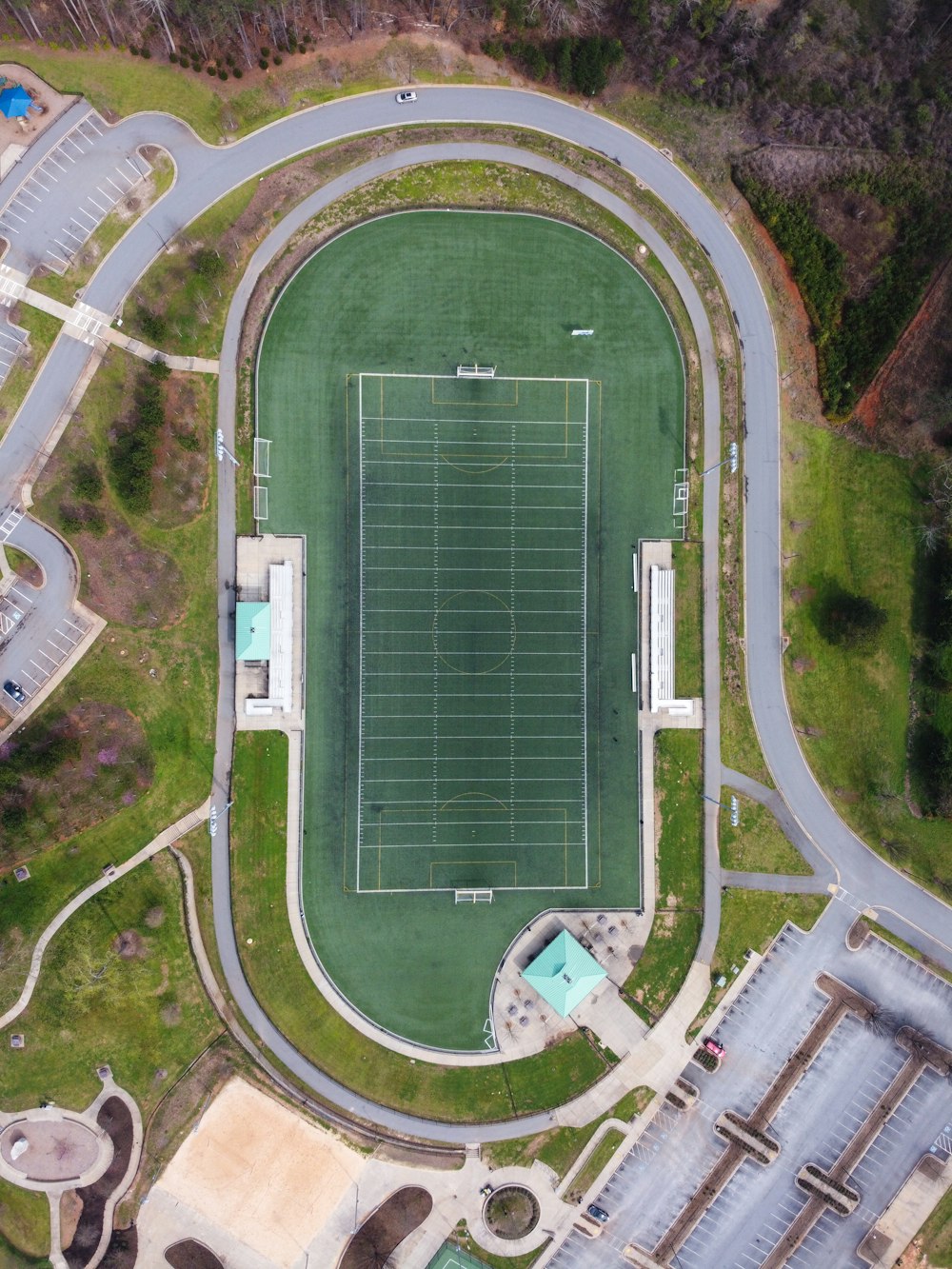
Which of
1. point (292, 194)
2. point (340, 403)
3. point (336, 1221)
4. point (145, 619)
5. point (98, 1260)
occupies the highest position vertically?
point (292, 194)

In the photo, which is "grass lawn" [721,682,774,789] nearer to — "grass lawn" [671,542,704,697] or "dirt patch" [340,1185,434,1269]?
"grass lawn" [671,542,704,697]

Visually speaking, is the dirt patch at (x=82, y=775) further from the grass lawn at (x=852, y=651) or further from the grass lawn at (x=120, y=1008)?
the grass lawn at (x=852, y=651)

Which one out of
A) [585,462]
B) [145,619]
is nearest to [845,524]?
[585,462]

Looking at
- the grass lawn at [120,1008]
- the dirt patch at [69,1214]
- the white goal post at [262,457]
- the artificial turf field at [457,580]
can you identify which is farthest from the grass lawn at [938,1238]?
the white goal post at [262,457]

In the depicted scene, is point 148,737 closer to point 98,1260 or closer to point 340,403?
point 340,403

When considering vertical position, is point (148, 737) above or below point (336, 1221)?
above

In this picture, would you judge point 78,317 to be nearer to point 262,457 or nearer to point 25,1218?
point 262,457

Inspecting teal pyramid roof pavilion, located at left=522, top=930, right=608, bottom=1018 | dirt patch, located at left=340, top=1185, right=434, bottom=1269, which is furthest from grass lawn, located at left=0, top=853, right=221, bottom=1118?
→ teal pyramid roof pavilion, located at left=522, top=930, right=608, bottom=1018
